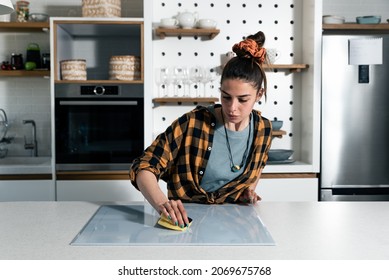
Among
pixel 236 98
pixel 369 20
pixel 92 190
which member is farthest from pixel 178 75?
pixel 236 98

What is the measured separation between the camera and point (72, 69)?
3254 millimetres

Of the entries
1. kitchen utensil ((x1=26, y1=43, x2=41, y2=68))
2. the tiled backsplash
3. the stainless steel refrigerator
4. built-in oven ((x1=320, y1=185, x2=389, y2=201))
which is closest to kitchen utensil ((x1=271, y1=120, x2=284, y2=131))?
the stainless steel refrigerator

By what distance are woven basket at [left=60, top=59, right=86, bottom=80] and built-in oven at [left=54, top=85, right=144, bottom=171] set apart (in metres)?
0.07

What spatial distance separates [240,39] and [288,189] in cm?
122

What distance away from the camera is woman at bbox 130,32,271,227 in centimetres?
181

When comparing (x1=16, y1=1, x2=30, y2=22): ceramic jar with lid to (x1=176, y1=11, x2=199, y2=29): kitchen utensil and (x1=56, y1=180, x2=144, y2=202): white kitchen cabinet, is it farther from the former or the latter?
(x1=56, y1=180, x2=144, y2=202): white kitchen cabinet

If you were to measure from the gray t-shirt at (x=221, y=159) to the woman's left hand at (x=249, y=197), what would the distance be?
0.08m

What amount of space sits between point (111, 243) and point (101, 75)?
8.81ft

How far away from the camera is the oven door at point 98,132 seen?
329 cm

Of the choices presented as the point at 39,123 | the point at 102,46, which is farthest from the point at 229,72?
the point at 39,123

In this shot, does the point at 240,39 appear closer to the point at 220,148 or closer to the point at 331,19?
the point at 331,19

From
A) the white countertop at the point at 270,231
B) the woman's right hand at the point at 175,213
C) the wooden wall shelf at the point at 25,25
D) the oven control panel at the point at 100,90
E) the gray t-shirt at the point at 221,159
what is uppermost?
the wooden wall shelf at the point at 25,25

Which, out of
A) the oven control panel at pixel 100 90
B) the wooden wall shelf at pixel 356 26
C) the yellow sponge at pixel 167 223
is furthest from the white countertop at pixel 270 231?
the wooden wall shelf at pixel 356 26

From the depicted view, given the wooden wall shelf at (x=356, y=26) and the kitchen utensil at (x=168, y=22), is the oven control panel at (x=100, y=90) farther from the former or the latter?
the wooden wall shelf at (x=356, y=26)
